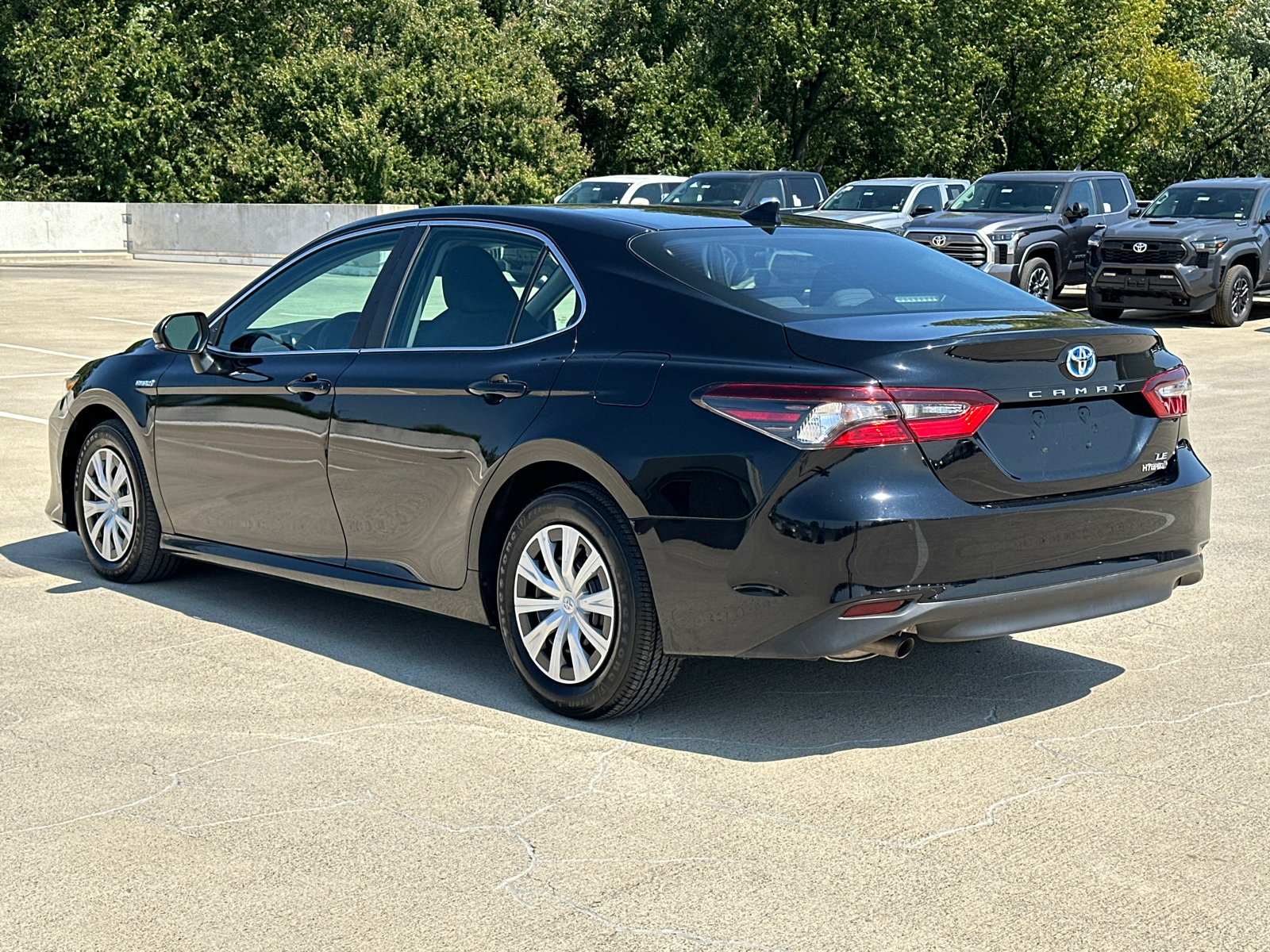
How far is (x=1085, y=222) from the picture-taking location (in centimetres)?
2408

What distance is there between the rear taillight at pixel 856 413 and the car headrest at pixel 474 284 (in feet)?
4.07

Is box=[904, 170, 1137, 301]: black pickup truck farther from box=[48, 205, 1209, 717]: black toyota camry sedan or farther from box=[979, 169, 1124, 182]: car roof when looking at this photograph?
box=[48, 205, 1209, 717]: black toyota camry sedan

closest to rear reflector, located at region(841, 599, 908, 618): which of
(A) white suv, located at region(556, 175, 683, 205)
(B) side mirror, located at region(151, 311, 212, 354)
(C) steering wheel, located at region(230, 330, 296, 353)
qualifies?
(C) steering wheel, located at region(230, 330, 296, 353)

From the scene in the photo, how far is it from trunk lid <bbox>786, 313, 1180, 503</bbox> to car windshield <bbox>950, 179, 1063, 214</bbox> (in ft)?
63.7

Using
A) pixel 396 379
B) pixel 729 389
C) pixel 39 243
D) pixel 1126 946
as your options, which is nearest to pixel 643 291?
pixel 729 389

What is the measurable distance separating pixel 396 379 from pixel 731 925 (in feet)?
8.83

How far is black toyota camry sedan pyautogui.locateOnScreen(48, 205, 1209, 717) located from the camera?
462 cm

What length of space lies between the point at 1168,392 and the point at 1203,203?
733 inches

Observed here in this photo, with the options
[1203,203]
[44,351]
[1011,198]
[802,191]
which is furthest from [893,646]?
[802,191]

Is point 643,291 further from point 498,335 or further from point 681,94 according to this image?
point 681,94

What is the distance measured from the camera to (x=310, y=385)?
6.02m

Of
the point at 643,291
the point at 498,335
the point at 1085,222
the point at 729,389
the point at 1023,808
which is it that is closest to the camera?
the point at 1023,808

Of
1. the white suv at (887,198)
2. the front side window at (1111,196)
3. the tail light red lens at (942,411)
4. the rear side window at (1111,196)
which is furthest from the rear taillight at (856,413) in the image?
the white suv at (887,198)

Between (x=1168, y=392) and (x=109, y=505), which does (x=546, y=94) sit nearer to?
(x=109, y=505)
